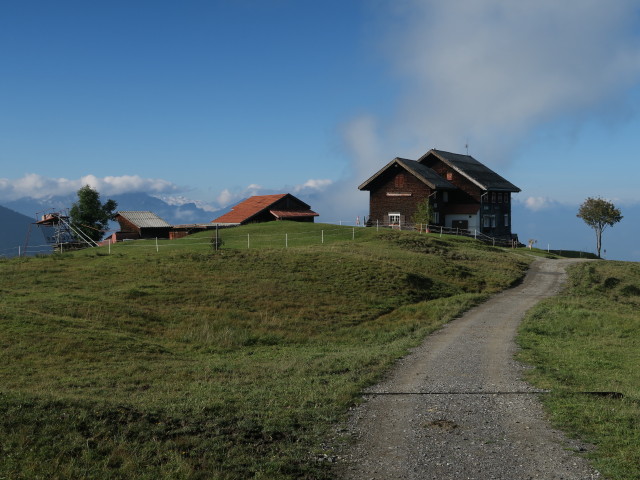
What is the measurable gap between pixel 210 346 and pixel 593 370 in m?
15.2

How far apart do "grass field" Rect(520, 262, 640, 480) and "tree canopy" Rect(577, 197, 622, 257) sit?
59869mm

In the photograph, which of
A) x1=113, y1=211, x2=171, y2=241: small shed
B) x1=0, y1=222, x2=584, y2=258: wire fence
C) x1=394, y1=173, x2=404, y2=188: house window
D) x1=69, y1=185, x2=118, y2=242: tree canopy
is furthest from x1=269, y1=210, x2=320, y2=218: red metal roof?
x1=69, y1=185, x2=118, y2=242: tree canopy

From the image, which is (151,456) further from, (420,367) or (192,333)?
(192,333)

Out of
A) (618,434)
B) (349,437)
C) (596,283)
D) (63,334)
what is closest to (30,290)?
(63,334)

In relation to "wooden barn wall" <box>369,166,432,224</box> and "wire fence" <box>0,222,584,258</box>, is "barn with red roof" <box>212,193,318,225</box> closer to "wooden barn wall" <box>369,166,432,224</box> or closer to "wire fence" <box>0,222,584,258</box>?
"wire fence" <box>0,222,584,258</box>

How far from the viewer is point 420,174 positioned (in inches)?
2977

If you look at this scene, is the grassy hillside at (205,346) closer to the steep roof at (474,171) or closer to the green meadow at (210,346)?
the green meadow at (210,346)

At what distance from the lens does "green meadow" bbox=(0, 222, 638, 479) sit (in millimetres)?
11414

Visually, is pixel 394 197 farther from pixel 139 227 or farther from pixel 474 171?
pixel 139 227

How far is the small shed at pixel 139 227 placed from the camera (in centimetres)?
7981

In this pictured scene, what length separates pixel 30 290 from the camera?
109ft

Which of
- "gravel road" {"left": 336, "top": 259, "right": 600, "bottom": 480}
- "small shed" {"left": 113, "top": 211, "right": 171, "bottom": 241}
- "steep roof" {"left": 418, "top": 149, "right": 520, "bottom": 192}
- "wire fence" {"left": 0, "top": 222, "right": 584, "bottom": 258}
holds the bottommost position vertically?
"gravel road" {"left": 336, "top": 259, "right": 600, "bottom": 480}

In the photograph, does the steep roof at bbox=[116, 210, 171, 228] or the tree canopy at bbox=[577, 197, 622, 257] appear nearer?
the steep roof at bbox=[116, 210, 171, 228]

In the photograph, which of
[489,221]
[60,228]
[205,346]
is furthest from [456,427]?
[60,228]
